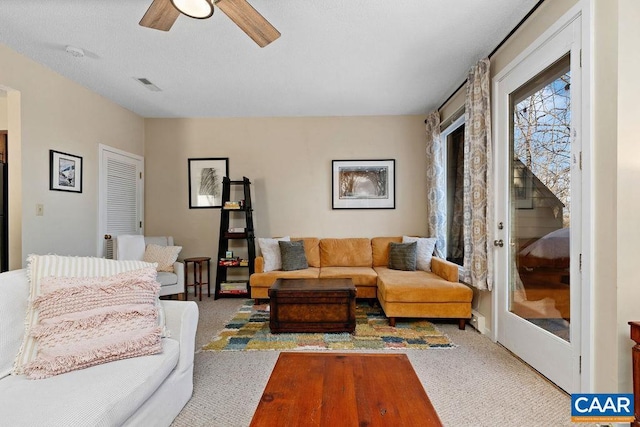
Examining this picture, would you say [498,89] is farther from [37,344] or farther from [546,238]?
[37,344]

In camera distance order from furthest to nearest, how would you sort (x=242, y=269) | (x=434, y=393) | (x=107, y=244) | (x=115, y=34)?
(x=242, y=269)
(x=107, y=244)
(x=115, y=34)
(x=434, y=393)

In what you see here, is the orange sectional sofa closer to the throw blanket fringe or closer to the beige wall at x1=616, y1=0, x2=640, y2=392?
the beige wall at x1=616, y1=0, x2=640, y2=392

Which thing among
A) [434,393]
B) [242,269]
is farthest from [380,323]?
[242,269]

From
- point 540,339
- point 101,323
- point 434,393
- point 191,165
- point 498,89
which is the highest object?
point 498,89

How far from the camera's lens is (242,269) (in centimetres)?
468

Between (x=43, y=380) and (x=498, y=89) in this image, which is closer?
(x=43, y=380)

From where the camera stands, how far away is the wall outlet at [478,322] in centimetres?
298

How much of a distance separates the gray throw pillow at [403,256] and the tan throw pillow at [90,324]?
299 centimetres

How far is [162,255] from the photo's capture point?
3.91 meters

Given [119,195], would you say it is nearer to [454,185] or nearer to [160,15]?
[160,15]

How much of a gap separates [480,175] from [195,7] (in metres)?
2.60

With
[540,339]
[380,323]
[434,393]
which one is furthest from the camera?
[380,323]

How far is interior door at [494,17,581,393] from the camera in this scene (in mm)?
1880

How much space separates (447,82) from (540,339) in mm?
2749
